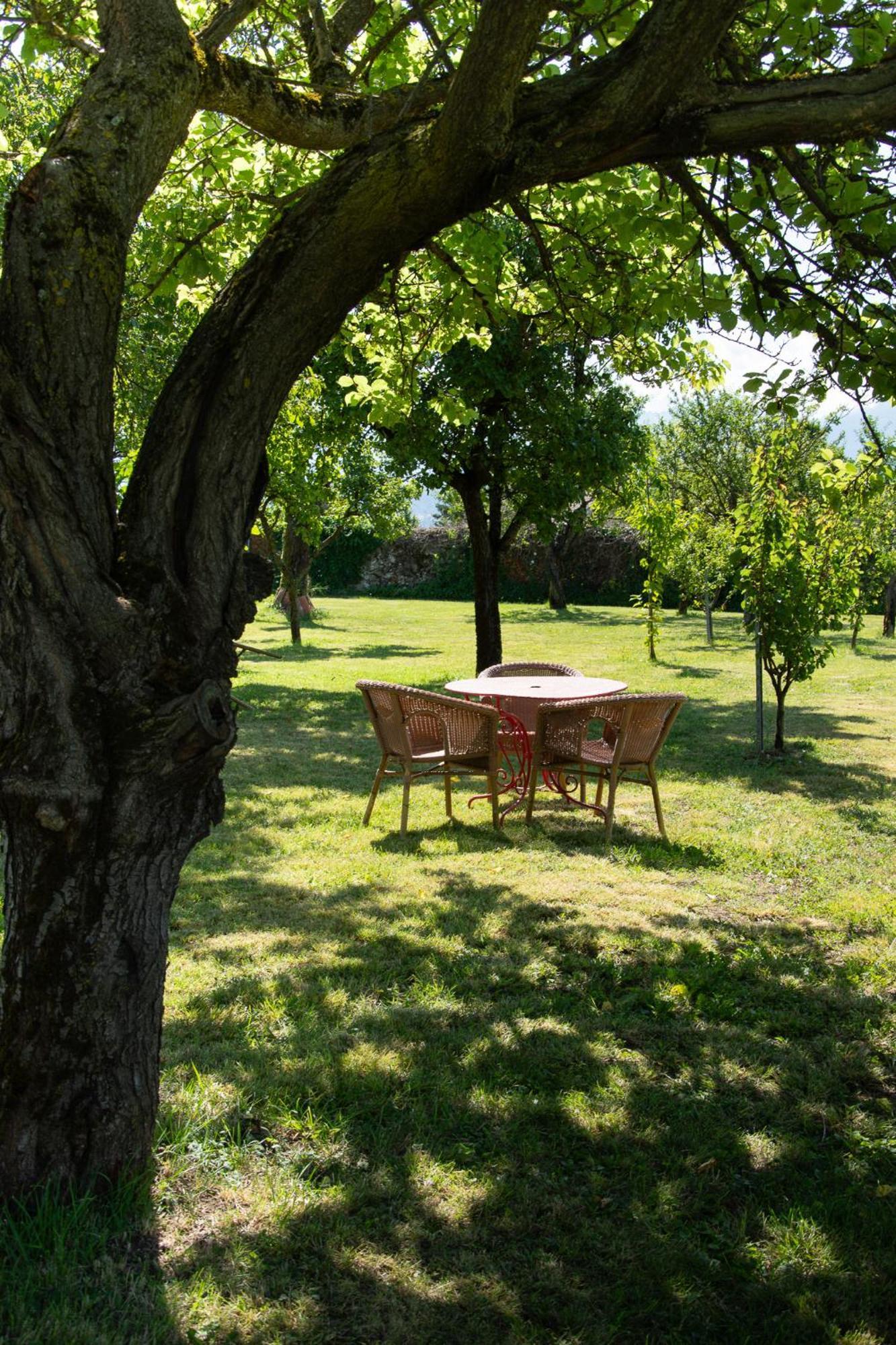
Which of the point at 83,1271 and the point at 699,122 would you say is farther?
the point at 699,122

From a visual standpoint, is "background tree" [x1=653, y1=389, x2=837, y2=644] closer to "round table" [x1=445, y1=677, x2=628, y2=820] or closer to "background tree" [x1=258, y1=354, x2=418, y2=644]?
"background tree" [x1=258, y1=354, x2=418, y2=644]

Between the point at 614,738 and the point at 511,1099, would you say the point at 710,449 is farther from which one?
the point at 511,1099

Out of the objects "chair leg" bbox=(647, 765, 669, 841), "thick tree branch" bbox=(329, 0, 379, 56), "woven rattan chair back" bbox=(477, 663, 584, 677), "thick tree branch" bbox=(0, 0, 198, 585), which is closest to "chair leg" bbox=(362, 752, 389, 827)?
"chair leg" bbox=(647, 765, 669, 841)

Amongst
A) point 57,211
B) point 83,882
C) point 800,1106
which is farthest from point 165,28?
point 800,1106

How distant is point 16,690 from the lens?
267 cm

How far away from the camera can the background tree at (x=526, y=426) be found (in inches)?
488

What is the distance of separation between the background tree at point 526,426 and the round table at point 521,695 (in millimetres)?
3960

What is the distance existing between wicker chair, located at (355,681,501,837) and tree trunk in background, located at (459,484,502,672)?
648 cm

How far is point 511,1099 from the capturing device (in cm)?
382

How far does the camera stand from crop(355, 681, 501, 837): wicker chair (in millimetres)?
7617

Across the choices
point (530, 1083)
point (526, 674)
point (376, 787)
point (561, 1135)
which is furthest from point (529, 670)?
point (561, 1135)

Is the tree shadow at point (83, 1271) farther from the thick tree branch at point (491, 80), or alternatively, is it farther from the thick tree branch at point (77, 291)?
the thick tree branch at point (491, 80)

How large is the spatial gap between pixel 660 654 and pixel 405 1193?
2045 centimetres

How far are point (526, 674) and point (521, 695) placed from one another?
2.35 meters
